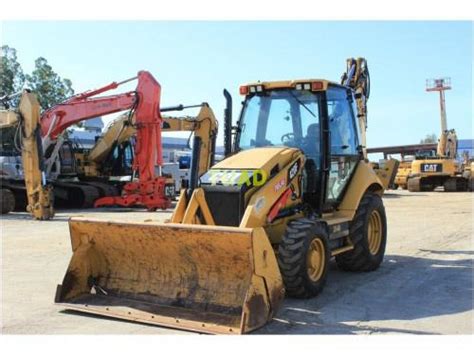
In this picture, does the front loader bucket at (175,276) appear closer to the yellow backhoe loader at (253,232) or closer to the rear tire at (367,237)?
the yellow backhoe loader at (253,232)

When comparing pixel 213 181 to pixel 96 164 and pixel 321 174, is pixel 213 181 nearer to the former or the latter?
pixel 321 174

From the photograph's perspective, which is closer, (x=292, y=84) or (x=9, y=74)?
(x=292, y=84)

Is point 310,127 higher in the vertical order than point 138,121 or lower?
lower

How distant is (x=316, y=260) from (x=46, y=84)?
118 ft

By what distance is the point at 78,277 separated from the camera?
5.97 meters

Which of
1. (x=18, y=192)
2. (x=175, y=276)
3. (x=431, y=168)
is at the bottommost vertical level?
(x=175, y=276)

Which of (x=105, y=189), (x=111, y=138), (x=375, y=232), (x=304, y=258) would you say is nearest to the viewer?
(x=304, y=258)

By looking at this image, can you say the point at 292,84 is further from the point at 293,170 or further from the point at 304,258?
the point at 304,258

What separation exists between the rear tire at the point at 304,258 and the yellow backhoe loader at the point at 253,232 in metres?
0.01

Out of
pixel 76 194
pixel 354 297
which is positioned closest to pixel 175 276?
pixel 354 297

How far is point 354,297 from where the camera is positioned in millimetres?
6203

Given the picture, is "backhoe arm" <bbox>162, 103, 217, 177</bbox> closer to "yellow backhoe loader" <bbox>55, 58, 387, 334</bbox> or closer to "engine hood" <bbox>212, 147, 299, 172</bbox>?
"yellow backhoe loader" <bbox>55, 58, 387, 334</bbox>

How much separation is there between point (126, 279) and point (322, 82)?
321cm

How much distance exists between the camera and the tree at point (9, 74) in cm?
3669
